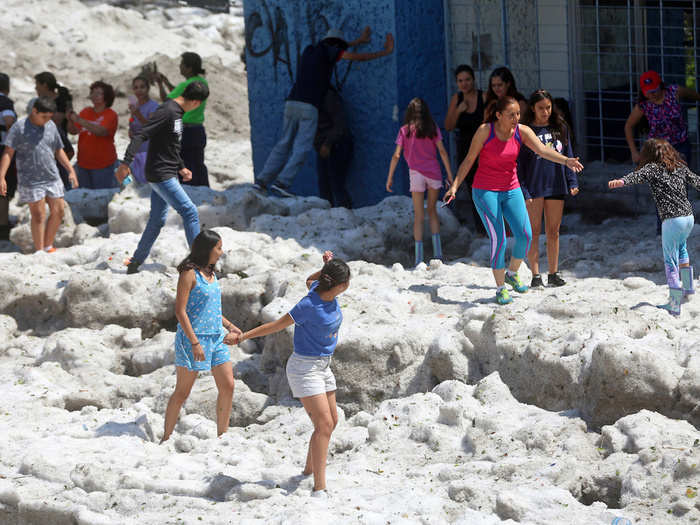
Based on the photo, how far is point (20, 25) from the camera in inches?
956

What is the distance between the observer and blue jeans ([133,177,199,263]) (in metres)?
9.32

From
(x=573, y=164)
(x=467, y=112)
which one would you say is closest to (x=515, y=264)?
(x=573, y=164)

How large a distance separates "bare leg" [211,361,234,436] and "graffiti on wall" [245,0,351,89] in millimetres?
6252

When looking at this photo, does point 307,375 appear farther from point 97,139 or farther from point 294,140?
point 97,139

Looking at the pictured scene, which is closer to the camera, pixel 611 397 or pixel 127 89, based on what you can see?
pixel 611 397

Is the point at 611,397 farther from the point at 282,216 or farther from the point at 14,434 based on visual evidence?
the point at 282,216

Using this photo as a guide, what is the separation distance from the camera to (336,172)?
41.1 feet

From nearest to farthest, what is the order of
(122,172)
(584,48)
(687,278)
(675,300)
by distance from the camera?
(675,300) → (687,278) → (122,172) → (584,48)

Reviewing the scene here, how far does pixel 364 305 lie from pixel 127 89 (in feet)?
46.4

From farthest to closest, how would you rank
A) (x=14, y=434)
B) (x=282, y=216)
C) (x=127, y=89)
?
(x=127, y=89), (x=282, y=216), (x=14, y=434)

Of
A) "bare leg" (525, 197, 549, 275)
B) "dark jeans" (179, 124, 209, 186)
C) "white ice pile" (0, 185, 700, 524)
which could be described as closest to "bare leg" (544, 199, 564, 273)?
"bare leg" (525, 197, 549, 275)

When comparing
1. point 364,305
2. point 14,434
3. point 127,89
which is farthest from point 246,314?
point 127,89

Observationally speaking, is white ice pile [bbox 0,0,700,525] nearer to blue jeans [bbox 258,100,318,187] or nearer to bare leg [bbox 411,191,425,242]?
bare leg [bbox 411,191,425,242]

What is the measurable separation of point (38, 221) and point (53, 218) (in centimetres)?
15
